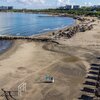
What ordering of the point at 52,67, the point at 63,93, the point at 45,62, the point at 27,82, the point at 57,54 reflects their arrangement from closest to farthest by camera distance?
the point at 63,93 < the point at 27,82 < the point at 52,67 < the point at 45,62 < the point at 57,54

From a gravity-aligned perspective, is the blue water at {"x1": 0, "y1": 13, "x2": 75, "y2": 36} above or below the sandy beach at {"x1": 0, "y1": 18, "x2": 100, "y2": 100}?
below

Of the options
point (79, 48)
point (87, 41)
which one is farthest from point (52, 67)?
point (87, 41)

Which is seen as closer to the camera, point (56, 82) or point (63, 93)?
point (63, 93)

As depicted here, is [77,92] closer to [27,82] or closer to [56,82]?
[56,82]

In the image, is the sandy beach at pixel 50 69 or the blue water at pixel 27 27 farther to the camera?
the blue water at pixel 27 27

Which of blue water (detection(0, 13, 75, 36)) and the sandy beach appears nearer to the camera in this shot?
the sandy beach

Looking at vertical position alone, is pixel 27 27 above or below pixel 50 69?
below

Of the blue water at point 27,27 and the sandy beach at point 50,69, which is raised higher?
the sandy beach at point 50,69

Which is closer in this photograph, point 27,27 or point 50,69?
Result: point 50,69
